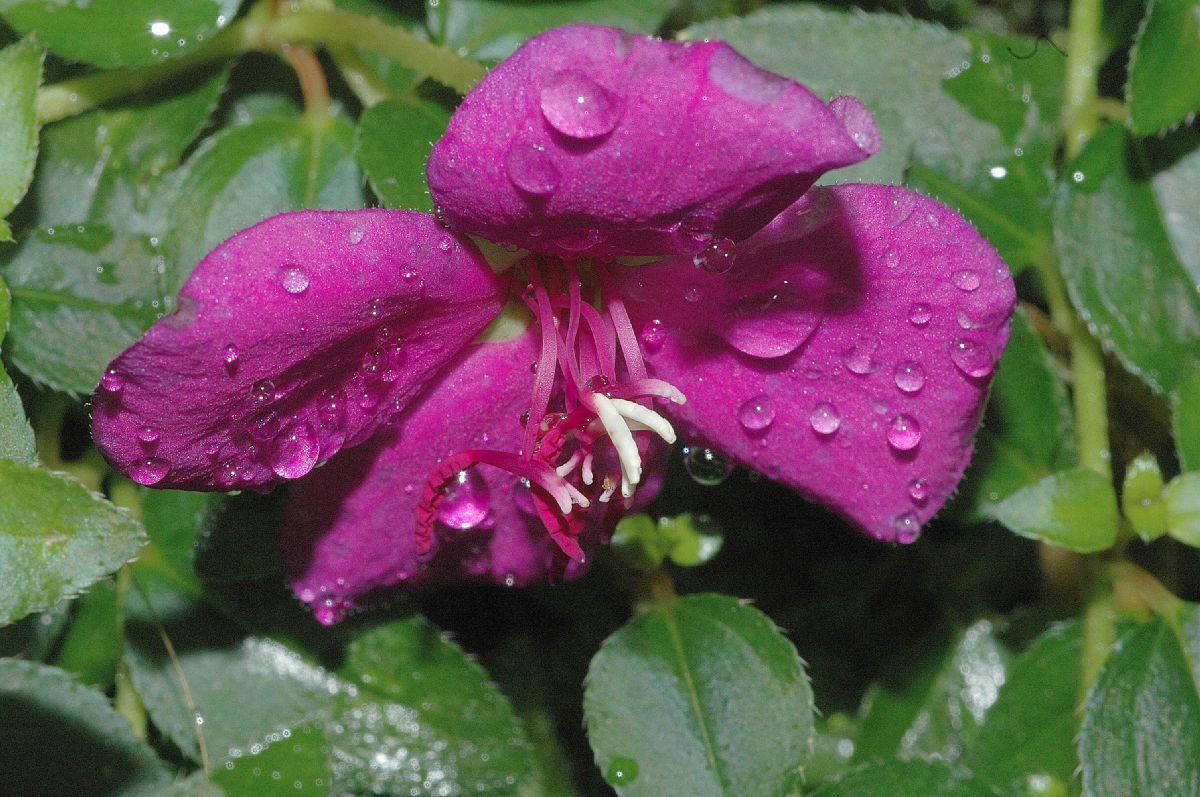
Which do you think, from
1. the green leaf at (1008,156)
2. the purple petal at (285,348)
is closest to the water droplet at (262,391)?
the purple petal at (285,348)

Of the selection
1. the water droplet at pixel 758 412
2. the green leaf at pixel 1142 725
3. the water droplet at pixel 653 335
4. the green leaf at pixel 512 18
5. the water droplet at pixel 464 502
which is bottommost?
the green leaf at pixel 1142 725

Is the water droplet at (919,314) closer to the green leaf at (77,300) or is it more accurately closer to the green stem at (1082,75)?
the green stem at (1082,75)

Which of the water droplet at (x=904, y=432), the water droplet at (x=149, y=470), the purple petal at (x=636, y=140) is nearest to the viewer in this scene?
the purple petal at (x=636, y=140)

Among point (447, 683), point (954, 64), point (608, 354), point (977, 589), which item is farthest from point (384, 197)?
point (977, 589)

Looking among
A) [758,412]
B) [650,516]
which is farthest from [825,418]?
[650,516]

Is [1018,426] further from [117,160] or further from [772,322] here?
[117,160]

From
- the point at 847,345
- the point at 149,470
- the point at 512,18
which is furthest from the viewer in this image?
the point at 512,18

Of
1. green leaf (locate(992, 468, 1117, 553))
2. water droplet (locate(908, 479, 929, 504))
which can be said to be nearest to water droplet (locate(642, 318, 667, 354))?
water droplet (locate(908, 479, 929, 504))

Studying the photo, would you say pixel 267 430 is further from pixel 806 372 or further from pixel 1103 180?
pixel 1103 180
